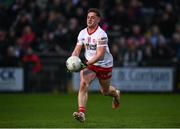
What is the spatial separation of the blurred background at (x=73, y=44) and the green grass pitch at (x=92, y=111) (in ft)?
2.38

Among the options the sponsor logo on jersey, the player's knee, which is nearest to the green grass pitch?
the player's knee

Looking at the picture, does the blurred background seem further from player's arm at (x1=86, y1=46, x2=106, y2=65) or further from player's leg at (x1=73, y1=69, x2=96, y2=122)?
player's arm at (x1=86, y1=46, x2=106, y2=65)

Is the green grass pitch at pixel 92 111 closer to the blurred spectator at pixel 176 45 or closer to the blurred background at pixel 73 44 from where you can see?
the blurred background at pixel 73 44

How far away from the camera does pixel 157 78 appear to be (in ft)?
81.8

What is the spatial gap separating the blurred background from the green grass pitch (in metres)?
0.73

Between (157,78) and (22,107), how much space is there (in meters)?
7.71

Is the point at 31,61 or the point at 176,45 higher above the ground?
the point at 176,45

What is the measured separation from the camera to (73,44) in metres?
26.1

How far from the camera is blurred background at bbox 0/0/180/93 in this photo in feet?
81.9

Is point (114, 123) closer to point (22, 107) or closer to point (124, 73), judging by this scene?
point (22, 107)

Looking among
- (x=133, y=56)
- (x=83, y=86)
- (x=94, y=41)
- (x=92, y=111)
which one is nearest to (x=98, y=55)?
(x=94, y=41)

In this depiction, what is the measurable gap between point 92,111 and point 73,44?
8.93 m

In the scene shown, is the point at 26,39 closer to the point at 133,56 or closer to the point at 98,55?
the point at 133,56

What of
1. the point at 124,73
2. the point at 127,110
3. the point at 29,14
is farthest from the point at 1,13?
the point at 127,110
